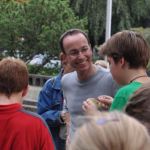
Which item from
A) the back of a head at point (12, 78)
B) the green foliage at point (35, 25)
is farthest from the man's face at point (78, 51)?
the green foliage at point (35, 25)

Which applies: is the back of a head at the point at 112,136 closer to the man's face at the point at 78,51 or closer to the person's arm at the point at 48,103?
the man's face at the point at 78,51

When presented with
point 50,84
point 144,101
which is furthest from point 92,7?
point 144,101

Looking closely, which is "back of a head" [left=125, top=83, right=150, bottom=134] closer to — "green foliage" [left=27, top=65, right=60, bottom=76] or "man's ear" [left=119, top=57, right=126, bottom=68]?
"man's ear" [left=119, top=57, right=126, bottom=68]

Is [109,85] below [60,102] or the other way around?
the other way around

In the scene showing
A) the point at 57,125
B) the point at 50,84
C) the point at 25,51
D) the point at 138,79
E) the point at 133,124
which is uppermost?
the point at 133,124

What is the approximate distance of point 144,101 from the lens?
2273mm

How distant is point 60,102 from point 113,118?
317 centimetres

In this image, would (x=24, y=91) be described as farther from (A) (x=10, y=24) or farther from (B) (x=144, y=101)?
(A) (x=10, y=24)

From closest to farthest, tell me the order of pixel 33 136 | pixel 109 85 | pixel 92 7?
1. pixel 33 136
2. pixel 109 85
3. pixel 92 7

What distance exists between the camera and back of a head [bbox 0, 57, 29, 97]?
3613 millimetres

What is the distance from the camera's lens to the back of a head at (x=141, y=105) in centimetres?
224

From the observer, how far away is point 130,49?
130 inches

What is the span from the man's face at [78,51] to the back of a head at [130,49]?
0.79 m

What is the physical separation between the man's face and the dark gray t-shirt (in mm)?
112
